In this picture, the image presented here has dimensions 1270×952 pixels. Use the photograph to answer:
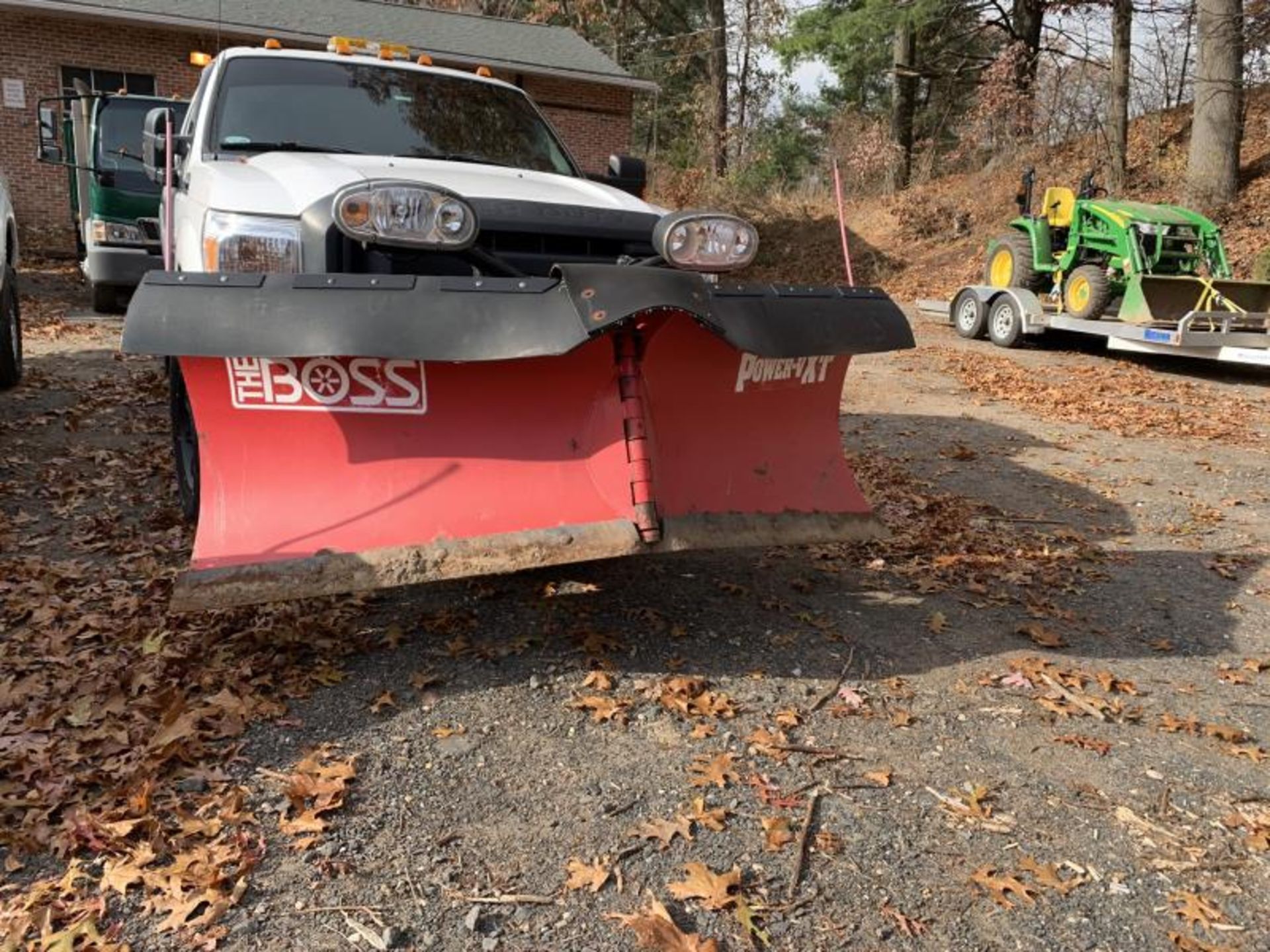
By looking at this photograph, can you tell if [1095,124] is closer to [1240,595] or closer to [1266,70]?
[1266,70]

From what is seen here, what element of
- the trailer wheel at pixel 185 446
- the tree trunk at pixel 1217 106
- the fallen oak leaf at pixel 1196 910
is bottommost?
the fallen oak leaf at pixel 1196 910

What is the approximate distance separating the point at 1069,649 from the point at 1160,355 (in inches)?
395

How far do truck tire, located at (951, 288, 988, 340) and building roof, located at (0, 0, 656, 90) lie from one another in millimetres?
10142

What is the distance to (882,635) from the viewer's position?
399cm

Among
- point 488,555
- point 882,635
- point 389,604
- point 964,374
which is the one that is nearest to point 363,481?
point 488,555

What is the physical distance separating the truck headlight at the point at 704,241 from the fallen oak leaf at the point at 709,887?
1.97 m

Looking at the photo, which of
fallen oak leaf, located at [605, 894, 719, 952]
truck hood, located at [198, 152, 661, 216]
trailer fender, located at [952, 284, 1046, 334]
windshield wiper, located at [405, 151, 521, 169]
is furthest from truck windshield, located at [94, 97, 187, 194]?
fallen oak leaf, located at [605, 894, 719, 952]

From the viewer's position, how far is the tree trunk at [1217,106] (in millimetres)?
15789

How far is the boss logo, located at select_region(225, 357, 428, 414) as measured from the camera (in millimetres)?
3096

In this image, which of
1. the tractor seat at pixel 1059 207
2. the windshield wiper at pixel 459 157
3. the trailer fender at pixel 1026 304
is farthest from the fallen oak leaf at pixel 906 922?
the tractor seat at pixel 1059 207

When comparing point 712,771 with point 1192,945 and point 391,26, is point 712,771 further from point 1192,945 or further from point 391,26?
point 391,26

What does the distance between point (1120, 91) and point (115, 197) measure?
59.1ft

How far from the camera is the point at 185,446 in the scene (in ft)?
15.2

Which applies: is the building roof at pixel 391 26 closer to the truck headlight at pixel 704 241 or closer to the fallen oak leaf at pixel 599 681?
the truck headlight at pixel 704 241
